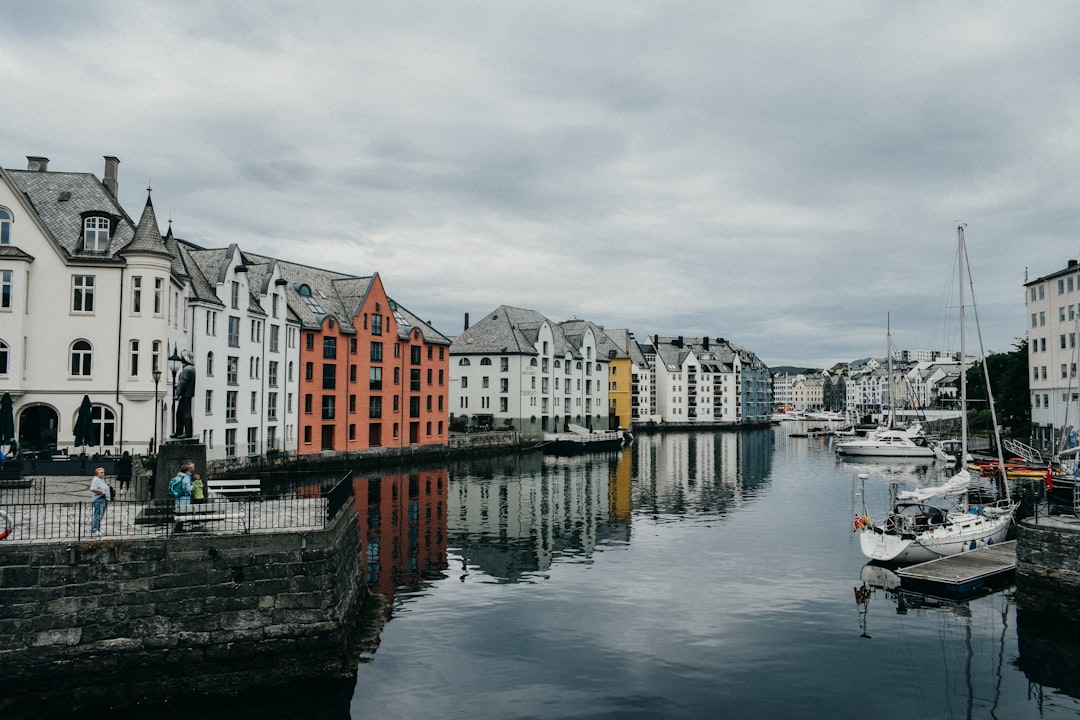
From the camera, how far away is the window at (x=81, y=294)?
43406 mm

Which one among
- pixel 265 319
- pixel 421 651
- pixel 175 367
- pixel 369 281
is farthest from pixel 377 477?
pixel 421 651

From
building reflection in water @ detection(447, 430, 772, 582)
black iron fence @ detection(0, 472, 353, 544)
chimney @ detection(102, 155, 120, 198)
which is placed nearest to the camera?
black iron fence @ detection(0, 472, 353, 544)

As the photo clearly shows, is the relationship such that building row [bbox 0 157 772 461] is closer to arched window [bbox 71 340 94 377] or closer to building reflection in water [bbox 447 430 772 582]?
arched window [bbox 71 340 94 377]

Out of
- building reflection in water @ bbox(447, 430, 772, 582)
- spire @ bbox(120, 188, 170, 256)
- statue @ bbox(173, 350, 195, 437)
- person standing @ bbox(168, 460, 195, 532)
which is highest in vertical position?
spire @ bbox(120, 188, 170, 256)

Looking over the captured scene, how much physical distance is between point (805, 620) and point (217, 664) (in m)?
19.9

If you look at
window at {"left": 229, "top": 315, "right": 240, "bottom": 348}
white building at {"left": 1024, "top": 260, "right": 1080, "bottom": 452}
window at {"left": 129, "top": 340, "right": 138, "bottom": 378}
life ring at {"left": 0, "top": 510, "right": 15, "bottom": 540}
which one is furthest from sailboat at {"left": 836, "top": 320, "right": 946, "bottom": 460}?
life ring at {"left": 0, "top": 510, "right": 15, "bottom": 540}

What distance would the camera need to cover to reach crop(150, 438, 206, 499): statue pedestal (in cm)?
2603

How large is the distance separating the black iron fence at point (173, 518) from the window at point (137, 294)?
20874 millimetres

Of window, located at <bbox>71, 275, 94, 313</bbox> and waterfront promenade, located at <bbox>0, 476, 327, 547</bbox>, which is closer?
waterfront promenade, located at <bbox>0, 476, 327, 547</bbox>

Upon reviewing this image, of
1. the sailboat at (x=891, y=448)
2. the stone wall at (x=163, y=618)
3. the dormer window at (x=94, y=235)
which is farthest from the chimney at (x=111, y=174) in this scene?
the sailboat at (x=891, y=448)

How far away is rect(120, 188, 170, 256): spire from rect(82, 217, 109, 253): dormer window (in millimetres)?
2075

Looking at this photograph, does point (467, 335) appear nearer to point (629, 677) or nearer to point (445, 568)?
point (445, 568)

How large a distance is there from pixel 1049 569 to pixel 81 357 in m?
49.3

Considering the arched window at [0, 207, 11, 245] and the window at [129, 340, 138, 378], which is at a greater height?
the arched window at [0, 207, 11, 245]
